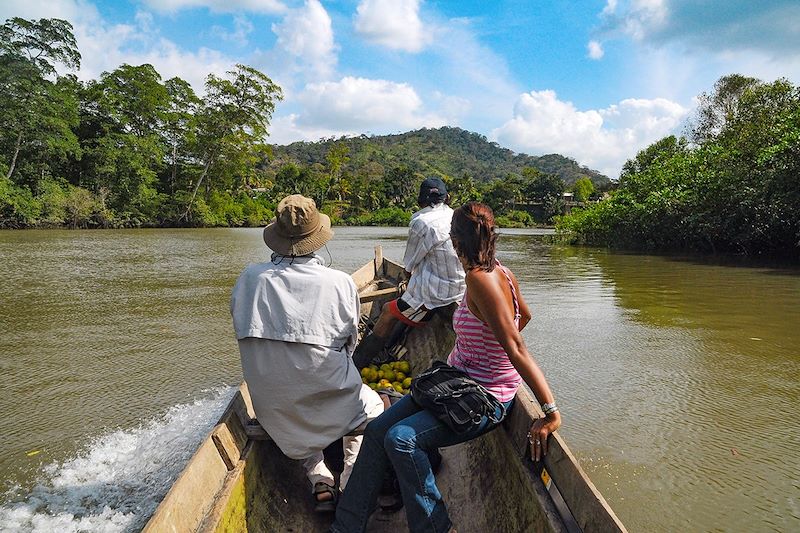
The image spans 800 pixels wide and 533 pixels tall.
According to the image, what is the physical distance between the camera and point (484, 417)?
2.08 meters

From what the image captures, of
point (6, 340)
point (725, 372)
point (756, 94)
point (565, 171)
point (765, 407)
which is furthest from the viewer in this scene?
point (565, 171)

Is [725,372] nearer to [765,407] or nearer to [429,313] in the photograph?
[765,407]

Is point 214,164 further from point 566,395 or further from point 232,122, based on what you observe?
point 566,395

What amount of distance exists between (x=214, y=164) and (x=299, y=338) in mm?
39345

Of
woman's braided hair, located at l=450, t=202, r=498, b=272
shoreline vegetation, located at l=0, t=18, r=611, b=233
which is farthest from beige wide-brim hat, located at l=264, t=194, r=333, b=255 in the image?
shoreline vegetation, located at l=0, t=18, r=611, b=233

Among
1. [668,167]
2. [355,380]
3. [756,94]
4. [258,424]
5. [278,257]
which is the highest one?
[756,94]

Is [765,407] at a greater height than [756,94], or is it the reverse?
[756,94]

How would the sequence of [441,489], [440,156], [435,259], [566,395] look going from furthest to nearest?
[440,156] → [566,395] → [435,259] → [441,489]

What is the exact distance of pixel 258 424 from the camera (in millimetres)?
2424

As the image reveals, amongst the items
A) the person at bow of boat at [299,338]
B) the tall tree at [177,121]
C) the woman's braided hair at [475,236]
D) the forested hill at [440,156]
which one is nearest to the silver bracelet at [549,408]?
the woman's braided hair at [475,236]

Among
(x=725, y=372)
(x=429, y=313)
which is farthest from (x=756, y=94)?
(x=429, y=313)

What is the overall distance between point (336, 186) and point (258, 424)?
6044cm

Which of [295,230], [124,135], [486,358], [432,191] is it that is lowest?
[486,358]

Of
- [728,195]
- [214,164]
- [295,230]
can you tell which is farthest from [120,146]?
[295,230]
